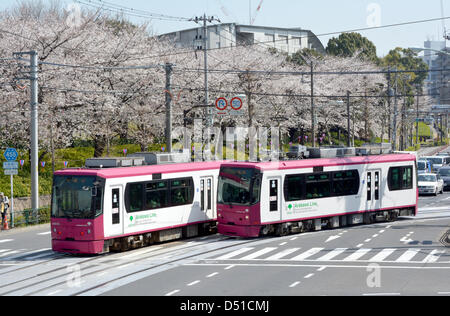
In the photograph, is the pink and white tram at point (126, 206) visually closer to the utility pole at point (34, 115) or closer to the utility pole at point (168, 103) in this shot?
the utility pole at point (34, 115)

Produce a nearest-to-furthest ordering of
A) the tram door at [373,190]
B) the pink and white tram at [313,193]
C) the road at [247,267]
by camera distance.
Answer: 1. the road at [247,267]
2. the pink and white tram at [313,193]
3. the tram door at [373,190]

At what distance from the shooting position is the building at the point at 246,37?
8719 cm

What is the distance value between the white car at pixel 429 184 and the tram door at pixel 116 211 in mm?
29599

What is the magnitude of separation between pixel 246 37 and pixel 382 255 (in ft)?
253

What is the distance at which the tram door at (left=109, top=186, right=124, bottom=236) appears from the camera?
74.5 ft

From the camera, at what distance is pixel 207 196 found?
89.6ft

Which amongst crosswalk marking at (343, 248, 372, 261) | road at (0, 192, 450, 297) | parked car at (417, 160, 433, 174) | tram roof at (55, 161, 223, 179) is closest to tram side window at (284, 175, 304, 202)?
road at (0, 192, 450, 297)

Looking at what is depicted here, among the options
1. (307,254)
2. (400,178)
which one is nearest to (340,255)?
(307,254)

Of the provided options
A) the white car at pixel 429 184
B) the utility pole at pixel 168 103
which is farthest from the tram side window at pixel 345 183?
the white car at pixel 429 184

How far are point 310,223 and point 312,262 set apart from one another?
7.53 meters

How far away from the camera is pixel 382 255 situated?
890 inches

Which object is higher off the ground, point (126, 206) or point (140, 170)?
point (140, 170)

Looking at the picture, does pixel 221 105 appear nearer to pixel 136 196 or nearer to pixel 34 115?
pixel 34 115
